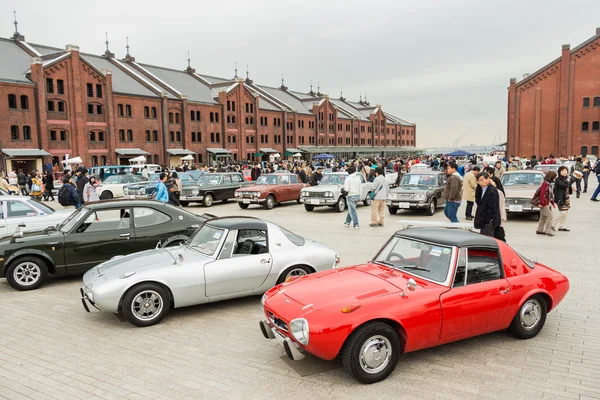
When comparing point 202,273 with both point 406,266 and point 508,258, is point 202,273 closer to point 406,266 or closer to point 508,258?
point 406,266

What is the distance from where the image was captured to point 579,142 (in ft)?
169

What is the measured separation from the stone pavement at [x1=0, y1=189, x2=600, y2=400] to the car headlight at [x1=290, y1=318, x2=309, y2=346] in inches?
18.5

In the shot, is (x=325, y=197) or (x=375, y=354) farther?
(x=325, y=197)

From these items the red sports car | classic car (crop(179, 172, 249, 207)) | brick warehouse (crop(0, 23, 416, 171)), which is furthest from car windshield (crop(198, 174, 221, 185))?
brick warehouse (crop(0, 23, 416, 171))

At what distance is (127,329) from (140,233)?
9.03 ft

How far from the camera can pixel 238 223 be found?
6.67 m

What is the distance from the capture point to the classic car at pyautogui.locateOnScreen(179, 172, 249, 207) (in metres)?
21.1

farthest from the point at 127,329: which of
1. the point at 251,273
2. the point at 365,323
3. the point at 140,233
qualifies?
the point at 365,323

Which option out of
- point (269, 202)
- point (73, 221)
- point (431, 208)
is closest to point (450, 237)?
point (73, 221)

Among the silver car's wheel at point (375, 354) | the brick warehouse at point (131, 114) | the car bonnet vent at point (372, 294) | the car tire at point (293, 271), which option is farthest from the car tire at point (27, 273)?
the brick warehouse at point (131, 114)

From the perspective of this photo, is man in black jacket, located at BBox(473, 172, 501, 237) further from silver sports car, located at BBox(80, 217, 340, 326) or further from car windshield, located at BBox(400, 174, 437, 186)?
car windshield, located at BBox(400, 174, 437, 186)

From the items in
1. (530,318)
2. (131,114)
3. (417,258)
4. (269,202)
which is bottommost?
(530,318)

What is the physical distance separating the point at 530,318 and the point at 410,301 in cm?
192

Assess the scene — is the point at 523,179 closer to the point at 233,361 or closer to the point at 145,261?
the point at 145,261
